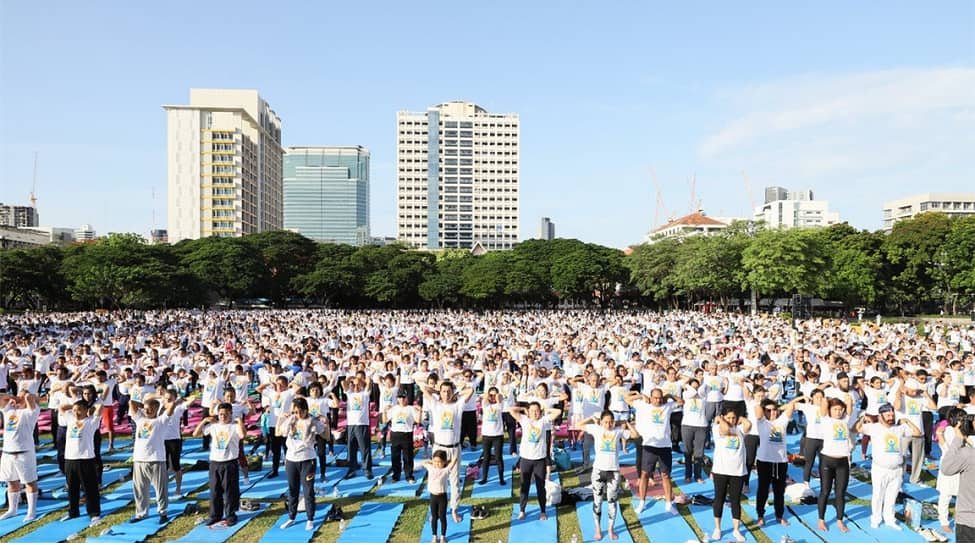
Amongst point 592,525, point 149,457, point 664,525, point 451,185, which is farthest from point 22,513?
point 451,185

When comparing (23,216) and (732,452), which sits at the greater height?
(23,216)

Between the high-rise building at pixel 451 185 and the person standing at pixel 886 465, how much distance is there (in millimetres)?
133086

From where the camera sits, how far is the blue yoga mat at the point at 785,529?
7.14 meters

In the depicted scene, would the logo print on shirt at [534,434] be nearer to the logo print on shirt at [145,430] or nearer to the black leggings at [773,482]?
the black leggings at [773,482]

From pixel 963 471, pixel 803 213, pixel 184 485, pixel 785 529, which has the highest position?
pixel 803 213

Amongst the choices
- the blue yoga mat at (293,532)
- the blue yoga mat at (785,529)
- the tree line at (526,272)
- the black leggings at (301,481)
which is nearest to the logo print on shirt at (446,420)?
the black leggings at (301,481)

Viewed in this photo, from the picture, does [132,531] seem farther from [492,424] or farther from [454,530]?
[492,424]

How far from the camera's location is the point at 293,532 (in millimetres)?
7375

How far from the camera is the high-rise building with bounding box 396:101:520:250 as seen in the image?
141 m

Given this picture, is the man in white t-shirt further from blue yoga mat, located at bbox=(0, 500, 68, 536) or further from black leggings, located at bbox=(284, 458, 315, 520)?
black leggings, located at bbox=(284, 458, 315, 520)

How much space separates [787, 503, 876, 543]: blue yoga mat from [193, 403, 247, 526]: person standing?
7073mm

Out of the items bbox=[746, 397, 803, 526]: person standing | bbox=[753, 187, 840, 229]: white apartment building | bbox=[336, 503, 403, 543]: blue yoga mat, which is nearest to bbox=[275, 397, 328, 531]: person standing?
bbox=[336, 503, 403, 543]: blue yoga mat

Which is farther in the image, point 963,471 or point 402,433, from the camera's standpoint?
point 402,433

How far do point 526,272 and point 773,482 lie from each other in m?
50.9
